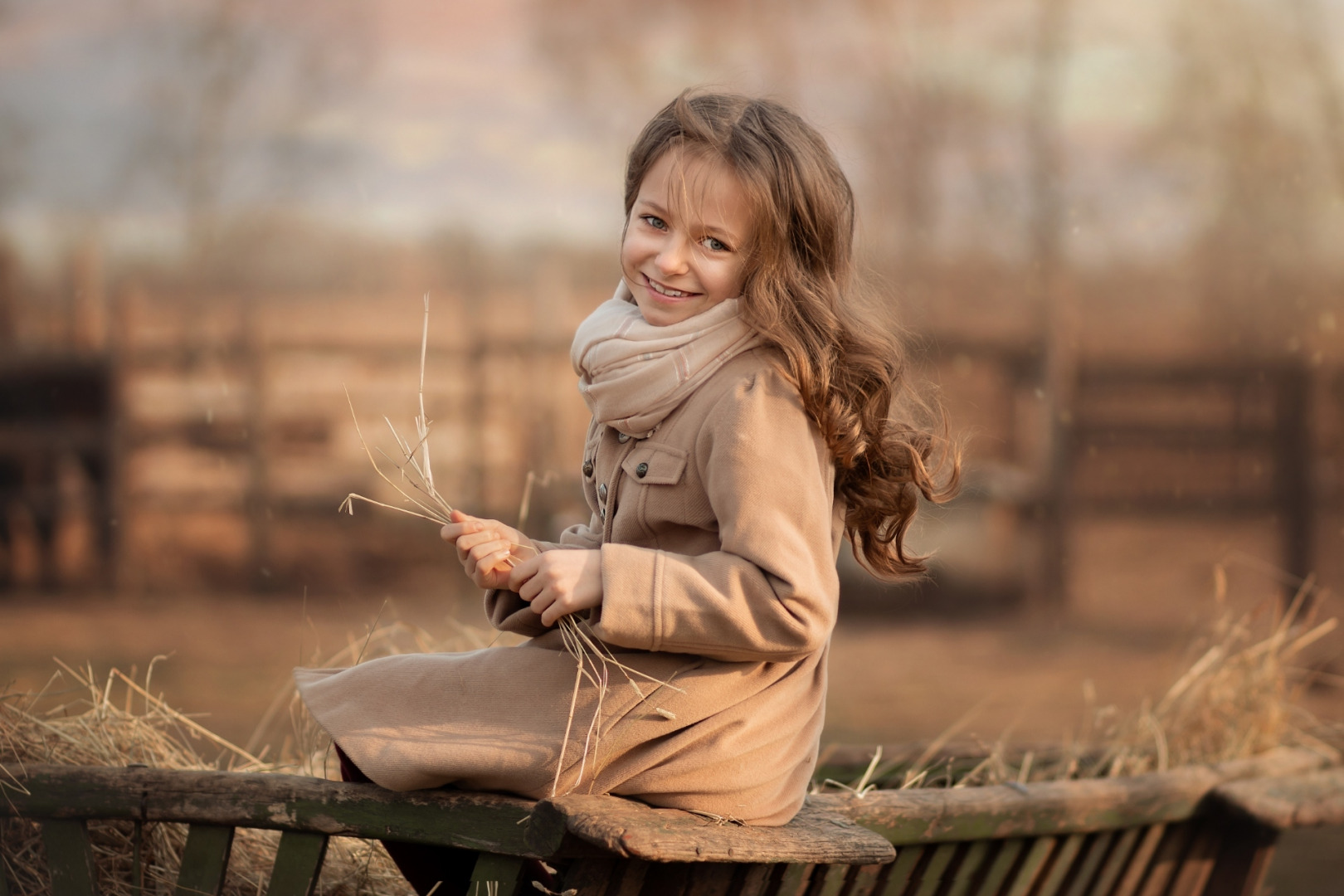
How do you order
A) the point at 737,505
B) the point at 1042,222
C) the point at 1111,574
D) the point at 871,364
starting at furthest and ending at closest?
the point at 1111,574
the point at 1042,222
the point at 871,364
the point at 737,505

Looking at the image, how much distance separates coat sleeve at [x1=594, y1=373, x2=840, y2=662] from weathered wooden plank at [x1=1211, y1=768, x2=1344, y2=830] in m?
1.27

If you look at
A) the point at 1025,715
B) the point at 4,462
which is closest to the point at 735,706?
the point at 1025,715

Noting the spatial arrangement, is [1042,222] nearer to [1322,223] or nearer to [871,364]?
[1322,223]

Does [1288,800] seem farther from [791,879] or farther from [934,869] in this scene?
[791,879]

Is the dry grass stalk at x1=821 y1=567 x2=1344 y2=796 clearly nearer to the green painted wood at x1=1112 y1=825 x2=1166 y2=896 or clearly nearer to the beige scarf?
the green painted wood at x1=1112 y1=825 x2=1166 y2=896

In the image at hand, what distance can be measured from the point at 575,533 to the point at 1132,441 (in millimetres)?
12760

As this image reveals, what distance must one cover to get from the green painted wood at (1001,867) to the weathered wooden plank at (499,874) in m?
0.94

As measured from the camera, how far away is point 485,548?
1.59m

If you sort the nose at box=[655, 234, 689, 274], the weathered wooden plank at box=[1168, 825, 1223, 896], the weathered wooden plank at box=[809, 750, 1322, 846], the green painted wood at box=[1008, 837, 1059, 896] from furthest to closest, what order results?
the weathered wooden plank at box=[1168, 825, 1223, 896] → the green painted wood at box=[1008, 837, 1059, 896] → the weathered wooden plank at box=[809, 750, 1322, 846] → the nose at box=[655, 234, 689, 274]

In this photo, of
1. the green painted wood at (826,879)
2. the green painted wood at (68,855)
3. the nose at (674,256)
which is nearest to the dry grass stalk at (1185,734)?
the green painted wood at (826,879)

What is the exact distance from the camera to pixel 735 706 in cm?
161

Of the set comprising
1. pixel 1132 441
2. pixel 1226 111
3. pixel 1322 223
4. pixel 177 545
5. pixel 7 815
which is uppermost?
pixel 1226 111

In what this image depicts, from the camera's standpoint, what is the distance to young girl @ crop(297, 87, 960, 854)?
1522 mm

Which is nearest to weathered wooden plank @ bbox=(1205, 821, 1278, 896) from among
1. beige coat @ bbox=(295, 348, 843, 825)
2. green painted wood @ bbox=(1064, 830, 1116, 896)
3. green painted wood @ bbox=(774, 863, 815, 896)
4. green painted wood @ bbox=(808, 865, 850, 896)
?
green painted wood @ bbox=(1064, 830, 1116, 896)
